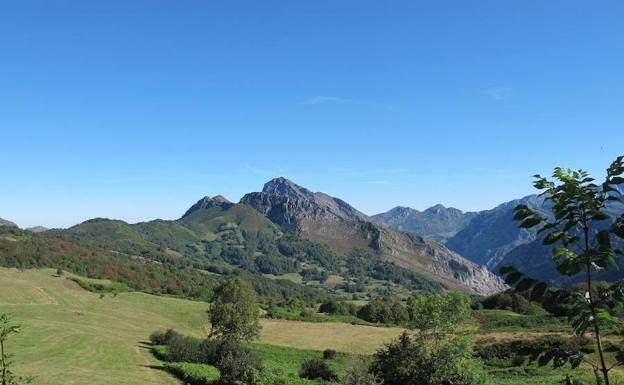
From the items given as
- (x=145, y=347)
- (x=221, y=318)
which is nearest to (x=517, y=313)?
(x=221, y=318)

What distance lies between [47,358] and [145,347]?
16.7 metres

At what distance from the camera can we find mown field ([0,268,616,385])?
187ft

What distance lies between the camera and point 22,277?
157m

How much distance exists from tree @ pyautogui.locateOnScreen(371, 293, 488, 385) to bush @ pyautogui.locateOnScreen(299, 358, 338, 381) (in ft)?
37.9

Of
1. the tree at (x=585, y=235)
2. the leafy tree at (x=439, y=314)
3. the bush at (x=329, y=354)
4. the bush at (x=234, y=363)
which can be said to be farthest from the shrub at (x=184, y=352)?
the tree at (x=585, y=235)

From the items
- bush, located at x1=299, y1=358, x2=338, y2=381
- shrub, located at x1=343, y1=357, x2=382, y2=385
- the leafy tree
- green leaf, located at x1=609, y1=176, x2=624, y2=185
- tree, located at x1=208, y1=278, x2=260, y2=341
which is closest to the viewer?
green leaf, located at x1=609, y1=176, x2=624, y2=185

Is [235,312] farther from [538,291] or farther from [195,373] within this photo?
[538,291]

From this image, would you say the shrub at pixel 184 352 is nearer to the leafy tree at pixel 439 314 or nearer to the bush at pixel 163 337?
the bush at pixel 163 337

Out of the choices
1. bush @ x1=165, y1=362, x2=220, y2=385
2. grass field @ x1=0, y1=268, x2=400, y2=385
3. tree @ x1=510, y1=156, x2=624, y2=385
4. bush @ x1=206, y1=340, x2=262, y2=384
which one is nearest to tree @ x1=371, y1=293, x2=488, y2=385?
bush @ x1=206, y1=340, x2=262, y2=384

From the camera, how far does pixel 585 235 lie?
6.09 metres

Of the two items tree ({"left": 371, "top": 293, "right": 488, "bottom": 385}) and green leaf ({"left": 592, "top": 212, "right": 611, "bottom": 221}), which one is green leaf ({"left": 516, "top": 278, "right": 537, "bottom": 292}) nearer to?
green leaf ({"left": 592, "top": 212, "right": 611, "bottom": 221})

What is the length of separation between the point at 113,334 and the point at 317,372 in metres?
47.1

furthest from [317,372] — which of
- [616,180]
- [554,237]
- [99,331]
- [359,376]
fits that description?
[616,180]

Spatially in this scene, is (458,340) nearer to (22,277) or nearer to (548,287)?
(548,287)
